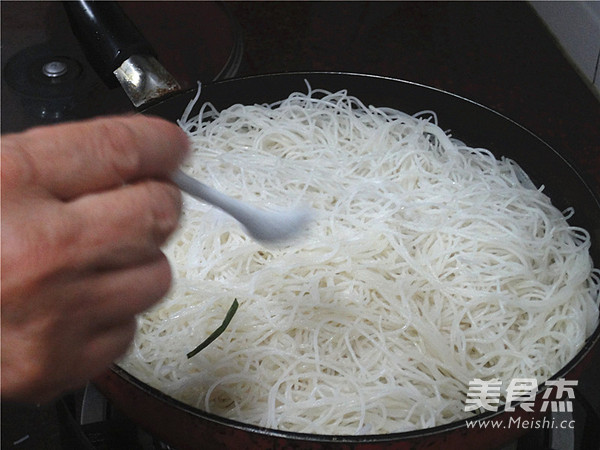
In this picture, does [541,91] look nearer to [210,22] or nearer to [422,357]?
[210,22]

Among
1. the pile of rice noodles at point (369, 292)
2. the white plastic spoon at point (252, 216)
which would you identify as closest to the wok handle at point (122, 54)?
the pile of rice noodles at point (369, 292)

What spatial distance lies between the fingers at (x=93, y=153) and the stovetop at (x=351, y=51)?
854 mm

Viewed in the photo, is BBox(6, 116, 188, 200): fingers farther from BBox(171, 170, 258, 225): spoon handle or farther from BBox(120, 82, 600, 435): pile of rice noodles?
BBox(120, 82, 600, 435): pile of rice noodles

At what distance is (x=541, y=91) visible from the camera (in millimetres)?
1480

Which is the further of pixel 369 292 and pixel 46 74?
pixel 46 74

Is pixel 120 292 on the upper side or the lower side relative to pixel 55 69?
upper

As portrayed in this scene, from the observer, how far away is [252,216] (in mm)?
692

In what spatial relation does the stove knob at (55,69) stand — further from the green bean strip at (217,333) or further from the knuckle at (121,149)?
the knuckle at (121,149)

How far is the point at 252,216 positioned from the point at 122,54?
501mm

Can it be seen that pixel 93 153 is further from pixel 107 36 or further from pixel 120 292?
pixel 107 36

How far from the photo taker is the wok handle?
1.07 m

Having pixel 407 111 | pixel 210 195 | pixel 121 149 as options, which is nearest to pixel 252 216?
pixel 210 195

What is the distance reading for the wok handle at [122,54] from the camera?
107 cm

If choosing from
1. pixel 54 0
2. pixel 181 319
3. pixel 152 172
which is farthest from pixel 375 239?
pixel 54 0
